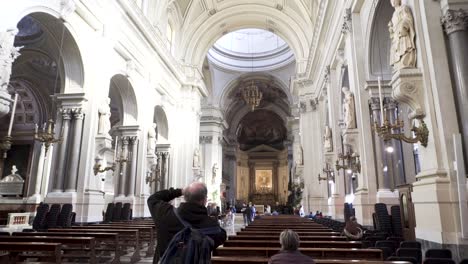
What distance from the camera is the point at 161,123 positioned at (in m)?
15.1

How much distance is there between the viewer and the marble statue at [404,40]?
14.8ft

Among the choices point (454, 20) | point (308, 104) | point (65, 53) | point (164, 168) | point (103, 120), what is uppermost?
point (308, 104)

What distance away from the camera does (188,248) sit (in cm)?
169

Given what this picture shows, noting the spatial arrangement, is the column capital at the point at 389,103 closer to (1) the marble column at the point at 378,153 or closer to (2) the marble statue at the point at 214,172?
(1) the marble column at the point at 378,153

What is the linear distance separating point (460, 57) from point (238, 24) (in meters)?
15.6

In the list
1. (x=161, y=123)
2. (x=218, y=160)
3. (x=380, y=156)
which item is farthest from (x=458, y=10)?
(x=218, y=160)

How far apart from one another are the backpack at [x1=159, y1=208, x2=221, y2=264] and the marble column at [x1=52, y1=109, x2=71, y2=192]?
743 cm

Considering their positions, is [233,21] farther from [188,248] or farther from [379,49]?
[188,248]

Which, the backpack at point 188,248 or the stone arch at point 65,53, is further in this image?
the stone arch at point 65,53

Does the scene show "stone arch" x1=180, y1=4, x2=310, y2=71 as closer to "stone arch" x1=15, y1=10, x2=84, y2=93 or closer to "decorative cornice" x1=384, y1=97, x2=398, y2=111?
"stone arch" x1=15, y1=10, x2=84, y2=93

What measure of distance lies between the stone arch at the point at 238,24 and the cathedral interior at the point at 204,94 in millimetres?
75

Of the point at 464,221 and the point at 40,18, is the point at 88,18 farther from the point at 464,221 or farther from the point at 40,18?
the point at 464,221

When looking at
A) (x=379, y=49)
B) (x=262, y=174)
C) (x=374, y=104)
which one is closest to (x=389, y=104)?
(x=374, y=104)

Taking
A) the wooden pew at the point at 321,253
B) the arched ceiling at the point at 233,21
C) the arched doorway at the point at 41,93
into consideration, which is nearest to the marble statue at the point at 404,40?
the wooden pew at the point at 321,253
